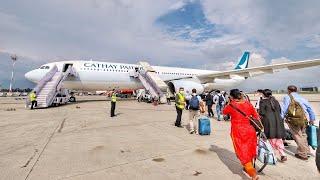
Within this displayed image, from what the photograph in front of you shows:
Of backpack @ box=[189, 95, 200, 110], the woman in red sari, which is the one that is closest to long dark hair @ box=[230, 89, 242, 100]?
the woman in red sari

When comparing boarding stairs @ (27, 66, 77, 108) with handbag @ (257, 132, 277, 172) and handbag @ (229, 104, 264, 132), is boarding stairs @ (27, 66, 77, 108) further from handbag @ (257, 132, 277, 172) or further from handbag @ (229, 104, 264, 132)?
handbag @ (257, 132, 277, 172)

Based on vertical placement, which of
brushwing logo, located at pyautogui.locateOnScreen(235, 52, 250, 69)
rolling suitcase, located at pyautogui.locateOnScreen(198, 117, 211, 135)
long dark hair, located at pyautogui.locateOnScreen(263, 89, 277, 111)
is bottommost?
rolling suitcase, located at pyautogui.locateOnScreen(198, 117, 211, 135)

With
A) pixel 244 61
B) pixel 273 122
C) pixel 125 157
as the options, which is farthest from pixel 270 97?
pixel 244 61

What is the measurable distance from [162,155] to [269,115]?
8.91ft

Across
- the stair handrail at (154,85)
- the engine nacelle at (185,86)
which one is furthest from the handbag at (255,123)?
the engine nacelle at (185,86)

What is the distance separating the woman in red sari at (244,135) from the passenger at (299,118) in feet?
6.48

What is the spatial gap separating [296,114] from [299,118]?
114 millimetres

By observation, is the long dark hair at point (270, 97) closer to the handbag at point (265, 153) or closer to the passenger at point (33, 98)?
the handbag at point (265, 153)

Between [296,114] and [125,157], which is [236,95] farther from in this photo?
[125,157]

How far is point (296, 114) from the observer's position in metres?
5.80

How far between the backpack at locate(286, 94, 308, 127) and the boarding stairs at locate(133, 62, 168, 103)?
17017mm

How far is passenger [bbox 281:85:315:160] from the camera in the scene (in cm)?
577

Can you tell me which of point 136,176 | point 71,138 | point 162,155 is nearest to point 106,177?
point 136,176

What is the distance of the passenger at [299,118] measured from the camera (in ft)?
18.9
